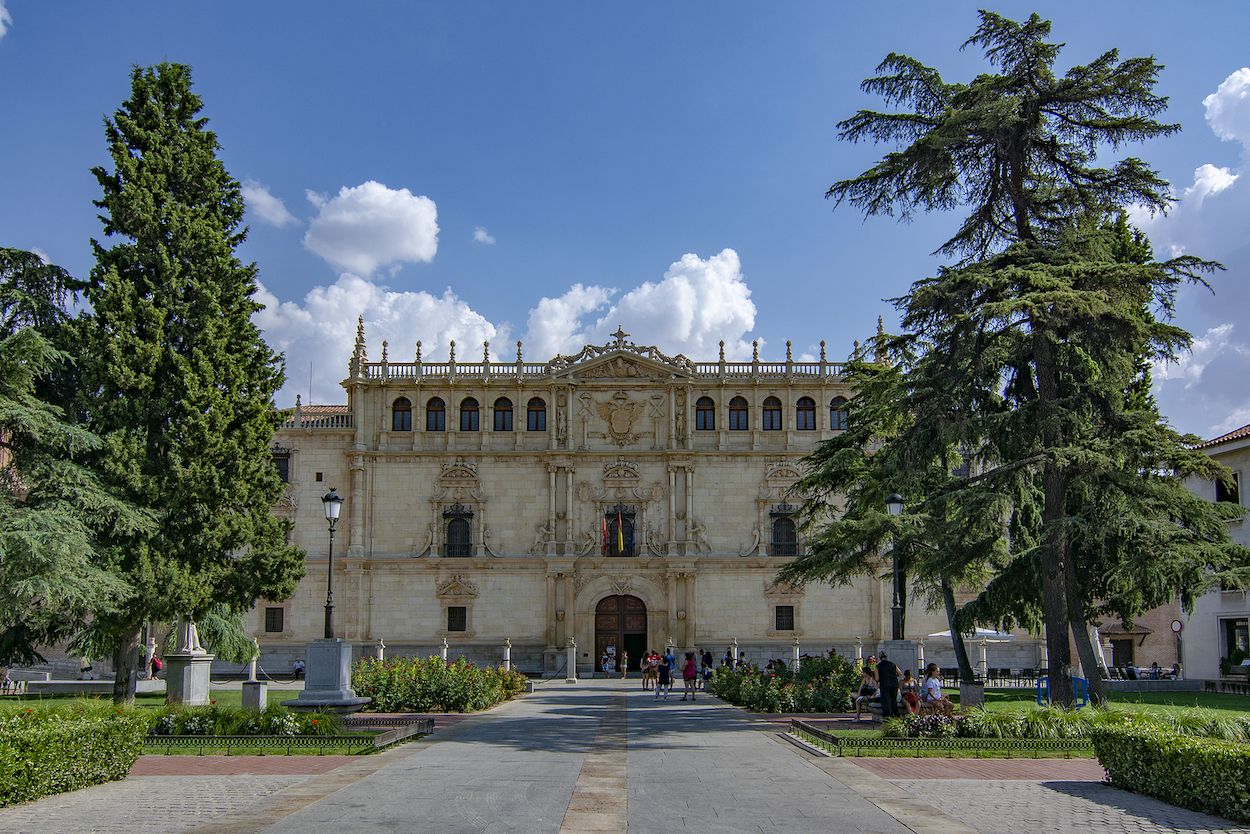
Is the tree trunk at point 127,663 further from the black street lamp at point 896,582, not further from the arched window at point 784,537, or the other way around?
the arched window at point 784,537

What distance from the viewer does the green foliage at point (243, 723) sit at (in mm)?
18719

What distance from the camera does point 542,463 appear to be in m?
53.2

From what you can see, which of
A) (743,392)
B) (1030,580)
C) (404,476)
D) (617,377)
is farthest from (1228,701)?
(404,476)

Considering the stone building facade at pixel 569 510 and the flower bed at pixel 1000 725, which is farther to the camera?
the stone building facade at pixel 569 510

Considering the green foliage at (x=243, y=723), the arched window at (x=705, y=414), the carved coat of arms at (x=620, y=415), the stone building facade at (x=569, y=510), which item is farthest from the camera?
the arched window at (x=705, y=414)

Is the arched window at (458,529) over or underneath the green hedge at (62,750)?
over

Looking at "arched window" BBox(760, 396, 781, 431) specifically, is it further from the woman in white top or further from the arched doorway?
the woman in white top

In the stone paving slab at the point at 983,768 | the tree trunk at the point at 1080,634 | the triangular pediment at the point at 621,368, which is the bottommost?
the stone paving slab at the point at 983,768

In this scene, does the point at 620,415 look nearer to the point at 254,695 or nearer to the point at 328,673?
the point at 328,673

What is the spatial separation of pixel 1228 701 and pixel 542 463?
103 ft

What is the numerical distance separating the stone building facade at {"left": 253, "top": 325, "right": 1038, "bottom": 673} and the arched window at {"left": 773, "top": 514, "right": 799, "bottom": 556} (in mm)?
109

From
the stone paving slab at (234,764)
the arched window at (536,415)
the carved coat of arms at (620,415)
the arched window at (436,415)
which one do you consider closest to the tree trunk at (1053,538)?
the stone paving slab at (234,764)

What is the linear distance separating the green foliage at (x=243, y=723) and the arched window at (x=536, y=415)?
3483 cm

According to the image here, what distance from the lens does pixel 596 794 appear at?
14.2 meters
